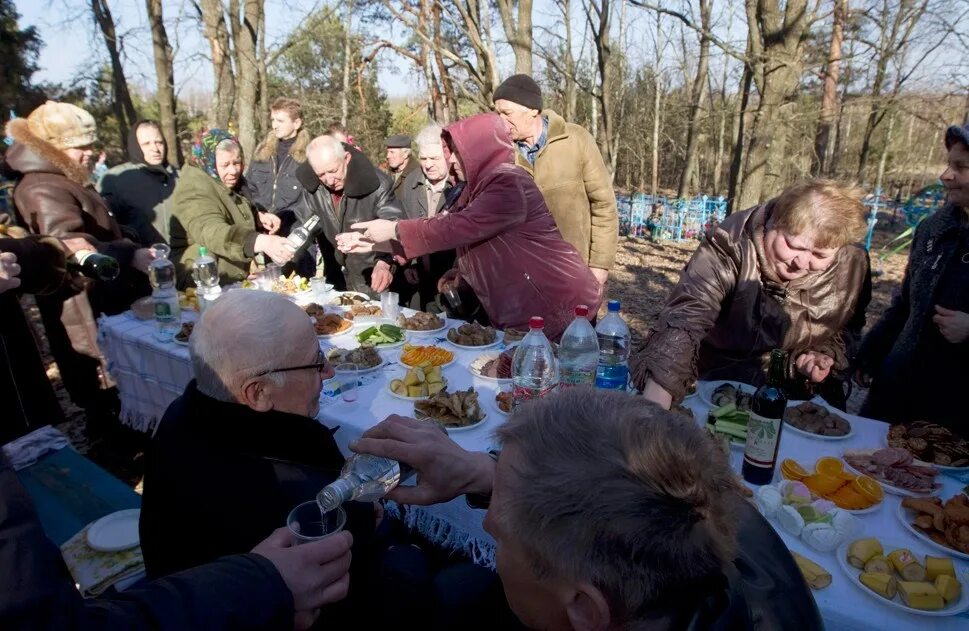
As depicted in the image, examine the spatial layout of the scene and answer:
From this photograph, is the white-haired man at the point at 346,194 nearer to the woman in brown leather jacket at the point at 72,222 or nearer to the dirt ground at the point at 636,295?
the woman in brown leather jacket at the point at 72,222

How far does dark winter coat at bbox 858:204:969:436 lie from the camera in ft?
8.22

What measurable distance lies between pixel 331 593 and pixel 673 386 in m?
1.44

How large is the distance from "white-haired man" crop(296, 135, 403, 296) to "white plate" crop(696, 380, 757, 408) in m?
2.59

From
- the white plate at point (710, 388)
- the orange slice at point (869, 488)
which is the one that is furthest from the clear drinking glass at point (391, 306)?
the orange slice at point (869, 488)

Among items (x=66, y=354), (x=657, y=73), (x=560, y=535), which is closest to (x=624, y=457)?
(x=560, y=535)

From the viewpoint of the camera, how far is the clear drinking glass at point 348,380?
2.42 meters

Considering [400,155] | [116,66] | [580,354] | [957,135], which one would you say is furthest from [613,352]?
[116,66]

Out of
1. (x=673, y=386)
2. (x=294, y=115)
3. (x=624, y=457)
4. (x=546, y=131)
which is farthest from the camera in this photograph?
(x=294, y=115)

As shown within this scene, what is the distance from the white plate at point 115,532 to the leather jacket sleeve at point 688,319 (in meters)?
2.12

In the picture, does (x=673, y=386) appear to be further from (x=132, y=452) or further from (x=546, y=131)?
(x=132, y=452)

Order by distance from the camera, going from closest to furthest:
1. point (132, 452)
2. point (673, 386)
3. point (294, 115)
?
point (673, 386) → point (132, 452) → point (294, 115)

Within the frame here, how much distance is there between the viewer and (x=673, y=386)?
6.61 feet

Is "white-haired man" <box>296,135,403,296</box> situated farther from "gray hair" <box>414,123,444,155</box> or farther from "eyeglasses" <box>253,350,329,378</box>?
"eyeglasses" <box>253,350,329,378</box>

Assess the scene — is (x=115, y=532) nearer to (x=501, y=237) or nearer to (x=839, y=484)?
(x=501, y=237)
